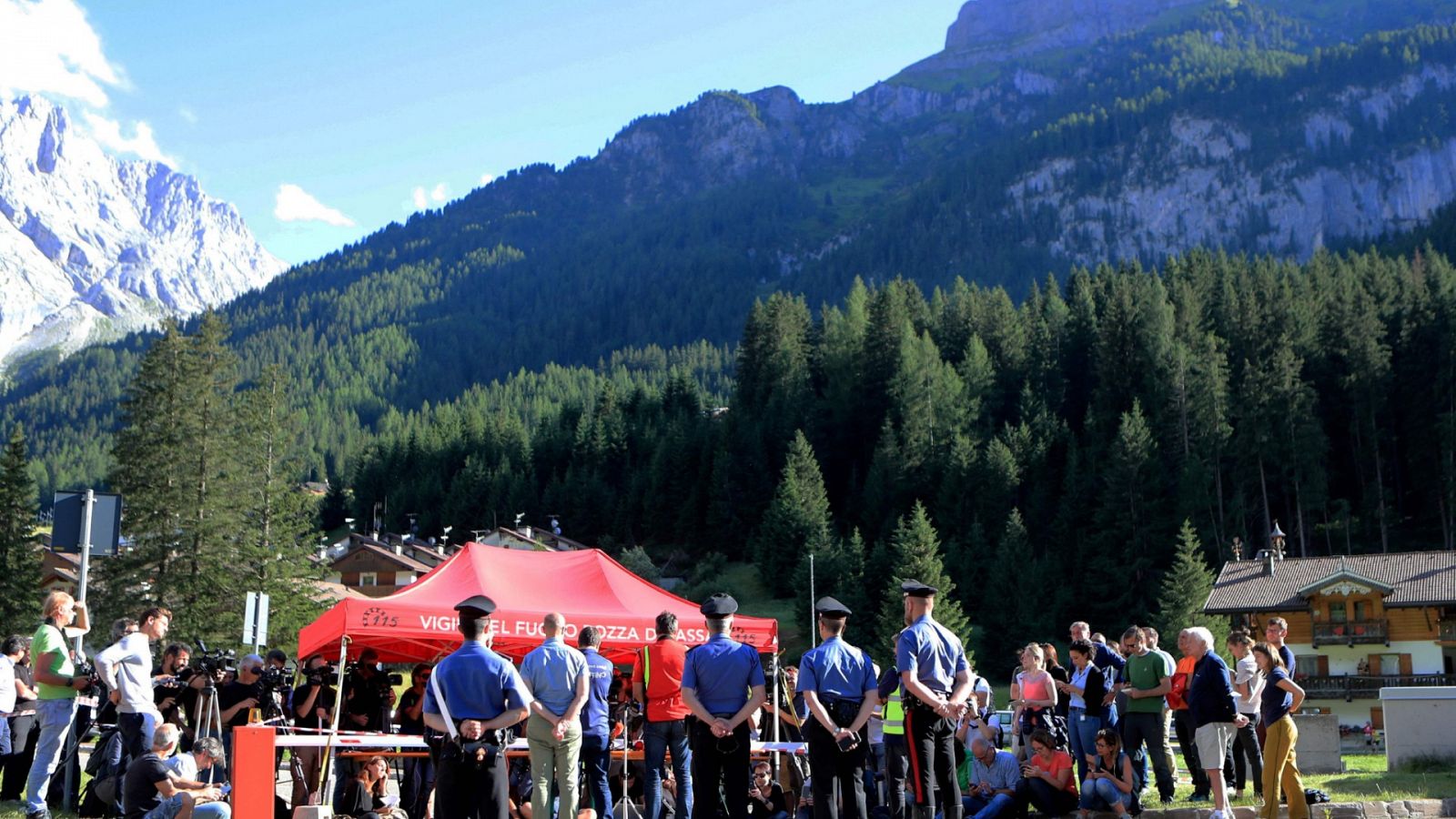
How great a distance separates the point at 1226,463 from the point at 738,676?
234 ft

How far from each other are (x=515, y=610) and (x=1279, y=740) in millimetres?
7879

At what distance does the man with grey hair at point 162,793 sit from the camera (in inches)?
387

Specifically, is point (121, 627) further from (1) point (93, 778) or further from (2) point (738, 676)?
(2) point (738, 676)

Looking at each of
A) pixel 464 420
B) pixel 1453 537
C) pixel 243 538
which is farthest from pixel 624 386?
pixel 243 538

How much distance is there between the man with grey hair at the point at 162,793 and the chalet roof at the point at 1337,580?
52.4 meters

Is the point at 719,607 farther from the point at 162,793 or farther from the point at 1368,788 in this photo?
the point at 1368,788

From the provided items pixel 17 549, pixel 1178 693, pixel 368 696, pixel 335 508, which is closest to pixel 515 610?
pixel 368 696

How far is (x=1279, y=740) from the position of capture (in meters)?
10.3

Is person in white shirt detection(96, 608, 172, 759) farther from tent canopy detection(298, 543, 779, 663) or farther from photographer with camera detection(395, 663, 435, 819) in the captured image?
tent canopy detection(298, 543, 779, 663)

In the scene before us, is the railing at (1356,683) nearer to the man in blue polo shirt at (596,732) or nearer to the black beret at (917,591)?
the man in blue polo shirt at (596,732)

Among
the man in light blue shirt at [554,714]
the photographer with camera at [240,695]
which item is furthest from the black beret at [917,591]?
the photographer with camera at [240,695]

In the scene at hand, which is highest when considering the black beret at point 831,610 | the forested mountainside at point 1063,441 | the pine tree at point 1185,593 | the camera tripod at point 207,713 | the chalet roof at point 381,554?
the forested mountainside at point 1063,441

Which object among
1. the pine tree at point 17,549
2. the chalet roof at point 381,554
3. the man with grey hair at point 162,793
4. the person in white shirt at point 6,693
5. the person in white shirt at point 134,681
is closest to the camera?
the man with grey hair at point 162,793

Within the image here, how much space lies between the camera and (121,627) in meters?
10.9
